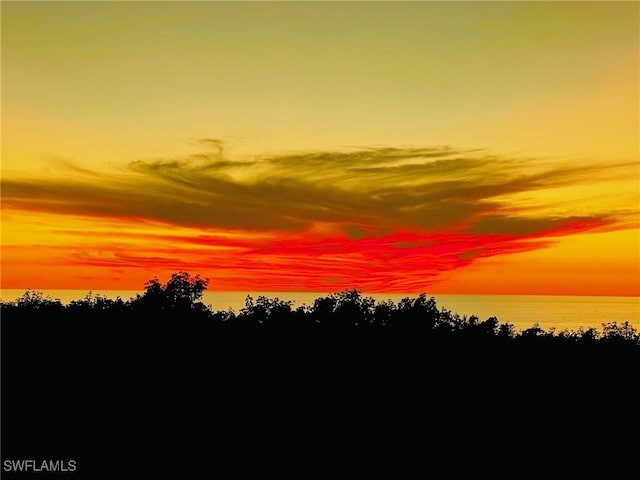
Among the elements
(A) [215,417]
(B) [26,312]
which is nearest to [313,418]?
(A) [215,417]

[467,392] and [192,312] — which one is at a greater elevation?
[192,312]

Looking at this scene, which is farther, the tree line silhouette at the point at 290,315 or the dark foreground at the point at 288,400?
the tree line silhouette at the point at 290,315

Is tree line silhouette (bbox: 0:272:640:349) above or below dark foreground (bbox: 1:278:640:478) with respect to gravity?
above

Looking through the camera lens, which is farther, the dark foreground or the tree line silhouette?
the tree line silhouette

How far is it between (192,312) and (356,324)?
19019 mm

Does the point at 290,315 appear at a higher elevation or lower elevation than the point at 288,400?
higher

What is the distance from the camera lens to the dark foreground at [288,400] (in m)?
40.4

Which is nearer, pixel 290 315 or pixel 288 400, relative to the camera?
pixel 288 400

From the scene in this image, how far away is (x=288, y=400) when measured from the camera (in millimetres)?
50156

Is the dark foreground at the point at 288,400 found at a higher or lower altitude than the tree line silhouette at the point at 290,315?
lower

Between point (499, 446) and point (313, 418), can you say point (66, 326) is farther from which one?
point (499, 446)

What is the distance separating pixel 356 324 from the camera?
7625cm

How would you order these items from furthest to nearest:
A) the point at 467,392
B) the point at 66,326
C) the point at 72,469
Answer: the point at 66,326, the point at 467,392, the point at 72,469

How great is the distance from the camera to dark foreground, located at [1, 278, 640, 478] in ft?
132
